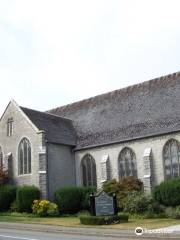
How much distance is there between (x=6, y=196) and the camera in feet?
111

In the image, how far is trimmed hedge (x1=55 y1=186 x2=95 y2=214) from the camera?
104ft

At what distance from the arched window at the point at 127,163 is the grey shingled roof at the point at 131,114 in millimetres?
1197

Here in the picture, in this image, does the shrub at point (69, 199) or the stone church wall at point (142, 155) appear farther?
the stone church wall at point (142, 155)

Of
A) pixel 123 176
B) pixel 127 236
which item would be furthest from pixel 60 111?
pixel 127 236

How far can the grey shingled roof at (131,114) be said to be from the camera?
3295 cm

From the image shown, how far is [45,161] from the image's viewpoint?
34031 mm

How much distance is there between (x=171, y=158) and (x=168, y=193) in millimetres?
4365

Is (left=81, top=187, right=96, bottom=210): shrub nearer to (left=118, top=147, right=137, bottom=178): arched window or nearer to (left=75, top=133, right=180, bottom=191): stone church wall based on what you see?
(left=75, top=133, right=180, bottom=191): stone church wall

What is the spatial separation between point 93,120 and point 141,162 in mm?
7000

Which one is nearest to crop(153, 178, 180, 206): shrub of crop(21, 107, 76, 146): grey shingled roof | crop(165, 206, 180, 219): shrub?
crop(165, 206, 180, 219): shrub

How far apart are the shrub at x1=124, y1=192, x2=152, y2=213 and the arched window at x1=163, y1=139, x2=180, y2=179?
411 cm

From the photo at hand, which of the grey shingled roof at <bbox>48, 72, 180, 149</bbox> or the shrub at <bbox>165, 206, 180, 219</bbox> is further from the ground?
the grey shingled roof at <bbox>48, 72, 180, 149</bbox>

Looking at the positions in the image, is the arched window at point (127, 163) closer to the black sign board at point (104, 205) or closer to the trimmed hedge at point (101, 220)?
the black sign board at point (104, 205)

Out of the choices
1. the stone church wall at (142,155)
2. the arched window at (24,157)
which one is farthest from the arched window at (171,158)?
the arched window at (24,157)
